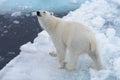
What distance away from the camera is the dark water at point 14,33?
5.64 m

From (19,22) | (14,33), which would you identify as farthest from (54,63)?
(19,22)

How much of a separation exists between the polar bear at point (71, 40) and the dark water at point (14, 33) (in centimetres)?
148

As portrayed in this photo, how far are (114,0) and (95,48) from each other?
3.24m

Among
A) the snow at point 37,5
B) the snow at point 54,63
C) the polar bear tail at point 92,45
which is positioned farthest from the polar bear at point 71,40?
the snow at point 37,5

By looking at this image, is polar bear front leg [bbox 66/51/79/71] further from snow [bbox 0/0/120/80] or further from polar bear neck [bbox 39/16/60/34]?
polar bear neck [bbox 39/16/60/34]

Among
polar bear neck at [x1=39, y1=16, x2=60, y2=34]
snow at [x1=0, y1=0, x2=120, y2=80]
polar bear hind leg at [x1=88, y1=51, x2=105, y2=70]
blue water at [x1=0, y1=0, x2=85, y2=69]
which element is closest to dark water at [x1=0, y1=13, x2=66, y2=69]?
blue water at [x1=0, y1=0, x2=85, y2=69]

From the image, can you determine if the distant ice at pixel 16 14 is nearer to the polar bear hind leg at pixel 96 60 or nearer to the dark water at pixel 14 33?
the dark water at pixel 14 33

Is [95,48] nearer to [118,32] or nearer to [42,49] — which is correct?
[42,49]

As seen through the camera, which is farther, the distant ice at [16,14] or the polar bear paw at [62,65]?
the distant ice at [16,14]

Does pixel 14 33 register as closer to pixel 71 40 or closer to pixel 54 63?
pixel 54 63

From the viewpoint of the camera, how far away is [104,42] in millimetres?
4805

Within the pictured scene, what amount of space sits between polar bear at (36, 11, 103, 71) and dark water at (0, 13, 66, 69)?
1.48 m

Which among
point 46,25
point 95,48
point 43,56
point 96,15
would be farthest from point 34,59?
point 96,15

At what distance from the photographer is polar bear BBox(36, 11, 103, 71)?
3.85 meters
